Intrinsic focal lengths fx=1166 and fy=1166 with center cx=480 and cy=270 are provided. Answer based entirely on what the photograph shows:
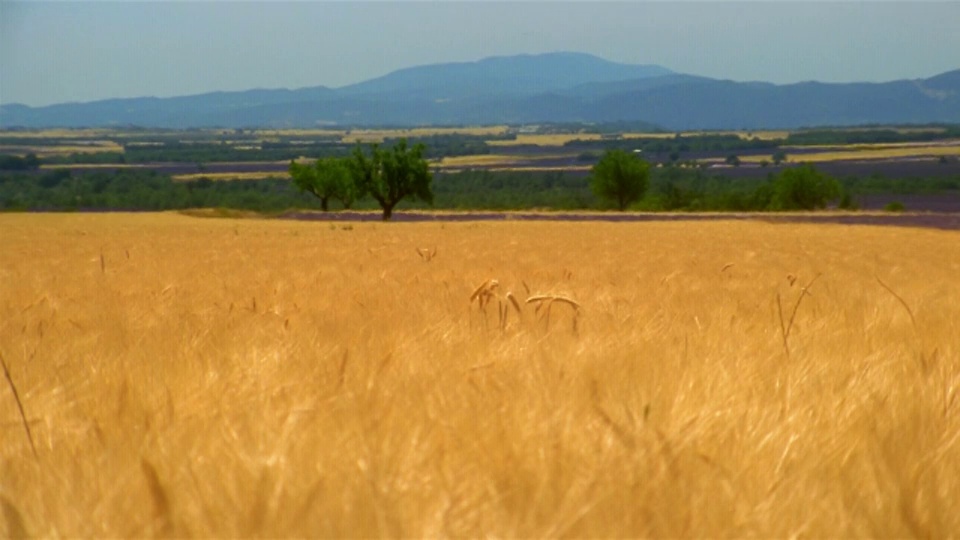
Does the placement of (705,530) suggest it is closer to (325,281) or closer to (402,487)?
(402,487)

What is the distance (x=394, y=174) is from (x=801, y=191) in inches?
1348

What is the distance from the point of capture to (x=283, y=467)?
2.03 metres

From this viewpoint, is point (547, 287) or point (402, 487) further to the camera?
point (547, 287)

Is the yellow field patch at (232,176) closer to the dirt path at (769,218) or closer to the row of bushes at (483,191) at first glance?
the row of bushes at (483,191)

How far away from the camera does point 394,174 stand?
66438 millimetres

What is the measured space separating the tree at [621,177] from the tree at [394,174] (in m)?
19.5

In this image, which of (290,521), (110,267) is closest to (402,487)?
(290,521)

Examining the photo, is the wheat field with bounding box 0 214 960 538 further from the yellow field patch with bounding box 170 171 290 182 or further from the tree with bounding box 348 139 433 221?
the yellow field patch with bounding box 170 171 290 182

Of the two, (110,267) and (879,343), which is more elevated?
(879,343)

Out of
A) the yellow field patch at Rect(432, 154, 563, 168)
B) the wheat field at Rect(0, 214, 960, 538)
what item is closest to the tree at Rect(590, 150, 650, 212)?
the yellow field patch at Rect(432, 154, 563, 168)

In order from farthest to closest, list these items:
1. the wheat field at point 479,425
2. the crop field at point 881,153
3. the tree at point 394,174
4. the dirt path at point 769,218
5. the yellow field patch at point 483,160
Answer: the yellow field patch at point 483,160 < the crop field at point 881,153 < the tree at point 394,174 < the dirt path at point 769,218 < the wheat field at point 479,425

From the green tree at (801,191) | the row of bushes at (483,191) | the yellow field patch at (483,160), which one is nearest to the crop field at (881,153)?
the row of bushes at (483,191)

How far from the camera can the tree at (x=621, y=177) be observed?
82.6 m

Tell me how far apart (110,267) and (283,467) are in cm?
836
